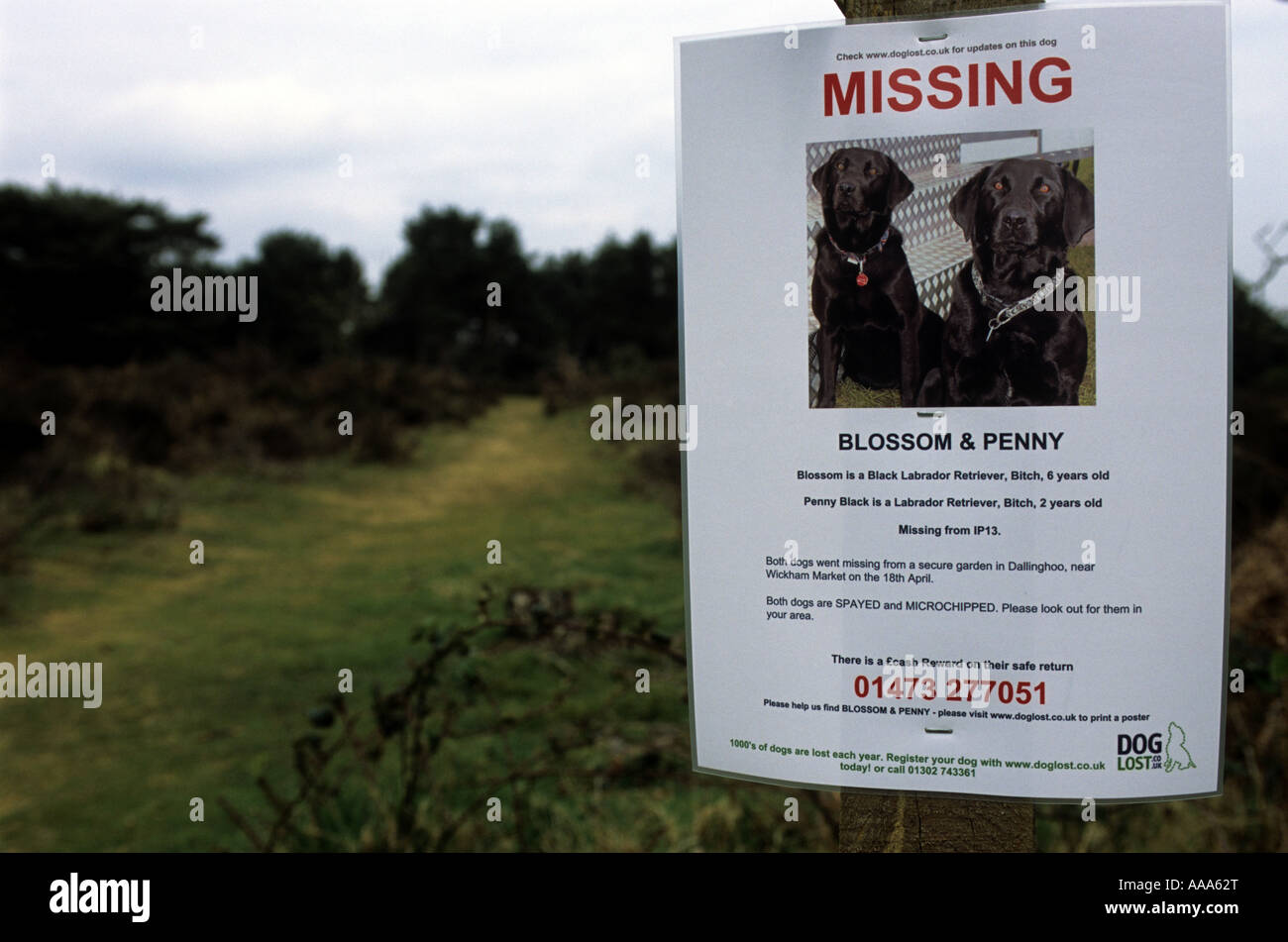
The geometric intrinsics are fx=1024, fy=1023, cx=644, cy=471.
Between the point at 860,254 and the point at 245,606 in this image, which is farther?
the point at 245,606

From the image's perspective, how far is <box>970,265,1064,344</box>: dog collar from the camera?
1.70 meters

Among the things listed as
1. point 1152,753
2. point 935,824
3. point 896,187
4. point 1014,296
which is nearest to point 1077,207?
point 1014,296

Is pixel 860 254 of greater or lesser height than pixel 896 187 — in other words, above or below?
below

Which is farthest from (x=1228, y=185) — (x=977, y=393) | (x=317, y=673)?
(x=317, y=673)

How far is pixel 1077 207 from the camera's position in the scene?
66.0 inches

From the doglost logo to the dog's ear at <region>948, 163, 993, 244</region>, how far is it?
878mm

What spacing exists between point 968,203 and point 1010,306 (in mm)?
188

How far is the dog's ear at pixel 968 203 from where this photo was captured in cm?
172

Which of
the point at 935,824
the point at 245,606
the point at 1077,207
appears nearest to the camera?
the point at 1077,207

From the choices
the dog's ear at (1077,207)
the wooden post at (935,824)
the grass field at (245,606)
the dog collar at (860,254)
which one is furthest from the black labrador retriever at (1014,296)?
the grass field at (245,606)

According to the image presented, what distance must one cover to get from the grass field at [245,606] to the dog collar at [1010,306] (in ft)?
11.4

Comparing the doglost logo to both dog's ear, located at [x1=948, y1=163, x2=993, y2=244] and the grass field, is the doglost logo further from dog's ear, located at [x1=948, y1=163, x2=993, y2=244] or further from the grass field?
the grass field

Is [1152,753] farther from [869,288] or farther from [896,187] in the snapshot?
[896,187]
